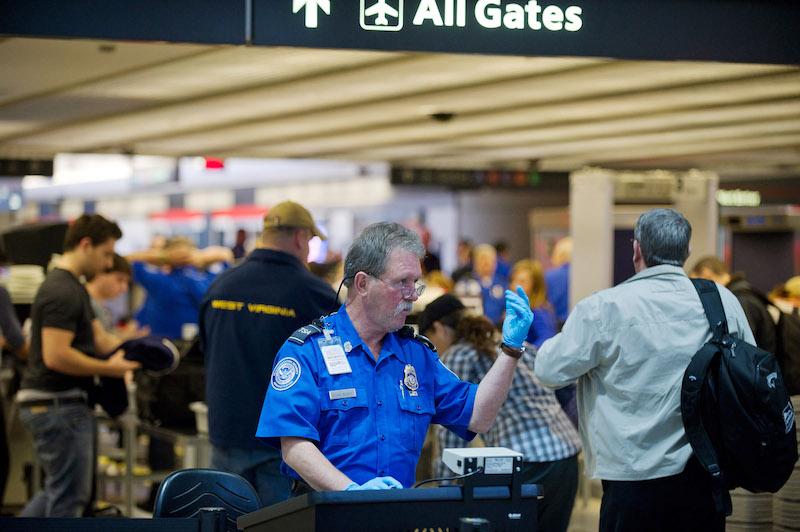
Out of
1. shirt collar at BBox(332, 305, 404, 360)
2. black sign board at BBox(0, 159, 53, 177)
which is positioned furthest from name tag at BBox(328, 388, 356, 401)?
black sign board at BBox(0, 159, 53, 177)

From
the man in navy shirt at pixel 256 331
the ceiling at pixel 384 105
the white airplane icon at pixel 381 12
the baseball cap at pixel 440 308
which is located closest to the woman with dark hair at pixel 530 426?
the baseball cap at pixel 440 308

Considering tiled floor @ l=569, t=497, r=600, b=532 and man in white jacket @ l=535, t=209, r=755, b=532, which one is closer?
man in white jacket @ l=535, t=209, r=755, b=532

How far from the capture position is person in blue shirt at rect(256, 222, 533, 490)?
2.88 meters

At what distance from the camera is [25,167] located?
43.3ft

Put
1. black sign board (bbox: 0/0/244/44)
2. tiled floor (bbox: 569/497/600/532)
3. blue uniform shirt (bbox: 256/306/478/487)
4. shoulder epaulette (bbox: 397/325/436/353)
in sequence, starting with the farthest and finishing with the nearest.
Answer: tiled floor (bbox: 569/497/600/532)
black sign board (bbox: 0/0/244/44)
shoulder epaulette (bbox: 397/325/436/353)
blue uniform shirt (bbox: 256/306/478/487)

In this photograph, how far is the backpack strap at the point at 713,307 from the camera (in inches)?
141

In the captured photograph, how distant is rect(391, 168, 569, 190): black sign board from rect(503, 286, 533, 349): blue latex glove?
12279mm

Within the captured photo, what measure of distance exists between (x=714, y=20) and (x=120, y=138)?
834 centimetres

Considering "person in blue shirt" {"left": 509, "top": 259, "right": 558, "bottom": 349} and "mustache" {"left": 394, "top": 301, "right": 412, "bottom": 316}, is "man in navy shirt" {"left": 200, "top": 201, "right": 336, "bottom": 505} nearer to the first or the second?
"mustache" {"left": 394, "top": 301, "right": 412, "bottom": 316}

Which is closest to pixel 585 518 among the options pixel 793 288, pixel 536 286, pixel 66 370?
pixel 536 286

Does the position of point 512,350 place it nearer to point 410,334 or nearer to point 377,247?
point 410,334

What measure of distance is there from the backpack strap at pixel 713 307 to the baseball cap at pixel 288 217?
5.75 ft

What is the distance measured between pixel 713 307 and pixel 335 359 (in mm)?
1342

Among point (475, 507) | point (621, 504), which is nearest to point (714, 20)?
point (621, 504)
